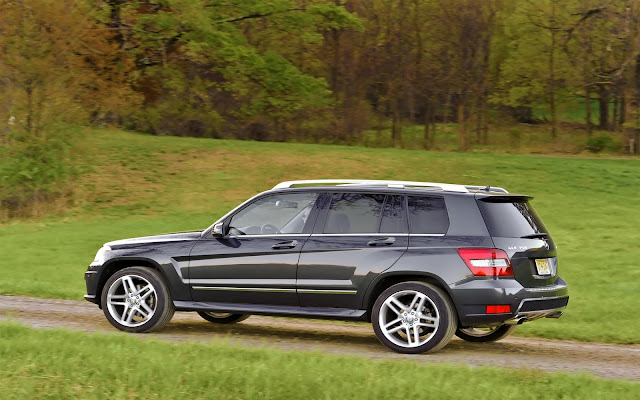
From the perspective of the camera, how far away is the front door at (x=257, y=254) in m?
9.37

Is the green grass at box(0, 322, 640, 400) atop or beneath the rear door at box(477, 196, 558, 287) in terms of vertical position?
beneath

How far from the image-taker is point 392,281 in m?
9.04

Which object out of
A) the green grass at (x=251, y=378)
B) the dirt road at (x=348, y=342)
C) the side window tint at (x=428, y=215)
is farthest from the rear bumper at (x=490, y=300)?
the green grass at (x=251, y=378)

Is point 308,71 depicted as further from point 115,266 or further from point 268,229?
point 268,229

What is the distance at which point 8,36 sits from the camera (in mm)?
27344

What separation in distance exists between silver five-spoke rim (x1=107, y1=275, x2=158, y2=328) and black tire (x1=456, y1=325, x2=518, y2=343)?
11.2 feet

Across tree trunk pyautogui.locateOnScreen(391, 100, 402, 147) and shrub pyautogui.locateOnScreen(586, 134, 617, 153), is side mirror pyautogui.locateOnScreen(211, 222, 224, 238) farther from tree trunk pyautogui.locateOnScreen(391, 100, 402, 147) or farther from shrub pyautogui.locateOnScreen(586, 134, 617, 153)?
tree trunk pyautogui.locateOnScreen(391, 100, 402, 147)

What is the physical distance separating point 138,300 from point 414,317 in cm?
310

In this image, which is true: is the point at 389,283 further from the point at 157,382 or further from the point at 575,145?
the point at 575,145

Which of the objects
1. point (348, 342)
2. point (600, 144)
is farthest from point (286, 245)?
point (600, 144)

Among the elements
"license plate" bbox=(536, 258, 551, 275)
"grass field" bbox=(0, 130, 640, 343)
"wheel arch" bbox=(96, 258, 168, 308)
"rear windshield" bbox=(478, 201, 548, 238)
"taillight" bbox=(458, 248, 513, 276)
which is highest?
"rear windshield" bbox=(478, 201, 548, 238)

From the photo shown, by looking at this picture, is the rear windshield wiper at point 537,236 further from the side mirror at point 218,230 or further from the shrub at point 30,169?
the shrub at point 30,169

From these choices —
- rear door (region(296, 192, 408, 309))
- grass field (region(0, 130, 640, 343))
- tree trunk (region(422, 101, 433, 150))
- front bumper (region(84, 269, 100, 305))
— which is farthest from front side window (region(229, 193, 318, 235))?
tree trunk (region(422, 101, 433, 150))

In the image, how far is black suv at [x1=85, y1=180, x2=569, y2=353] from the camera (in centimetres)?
869
